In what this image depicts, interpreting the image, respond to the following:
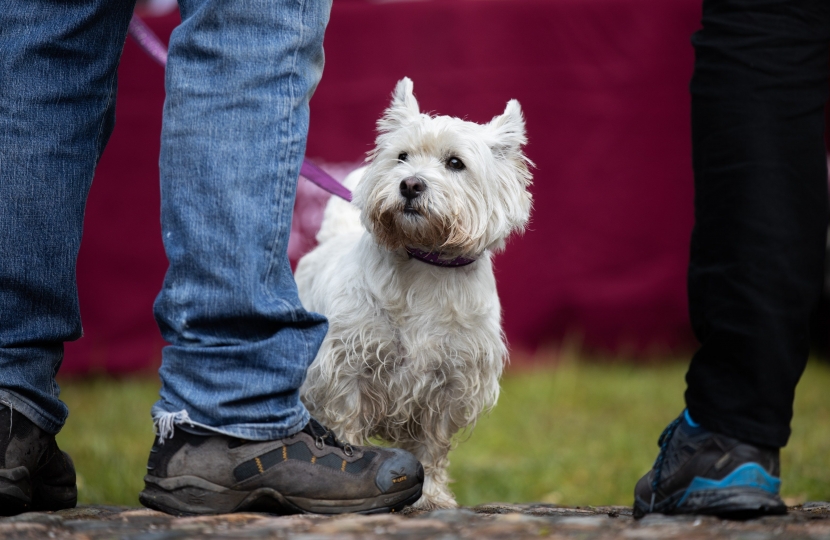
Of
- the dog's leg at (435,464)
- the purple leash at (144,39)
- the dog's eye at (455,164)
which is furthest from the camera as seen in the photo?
the dog's leg at (435,464)

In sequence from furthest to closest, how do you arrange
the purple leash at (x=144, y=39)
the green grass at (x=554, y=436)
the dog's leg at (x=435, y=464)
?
the green grass at (x=554, y=436) → the dog's leg at (x=435, y=464) → the purple leash at (x=144, y=39)

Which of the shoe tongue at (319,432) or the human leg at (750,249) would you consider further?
the shoe tongue at (319,432)

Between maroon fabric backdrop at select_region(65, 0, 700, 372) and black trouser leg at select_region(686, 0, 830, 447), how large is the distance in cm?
328

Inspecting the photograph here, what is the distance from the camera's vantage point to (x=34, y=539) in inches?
58.0

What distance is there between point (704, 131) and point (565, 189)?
347 cm

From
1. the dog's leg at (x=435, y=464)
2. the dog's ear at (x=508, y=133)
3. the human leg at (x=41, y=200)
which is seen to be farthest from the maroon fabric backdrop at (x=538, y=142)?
the human leg at (x=41, y=200)

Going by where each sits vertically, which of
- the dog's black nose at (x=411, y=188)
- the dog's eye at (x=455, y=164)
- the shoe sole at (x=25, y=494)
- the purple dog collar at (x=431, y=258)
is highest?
the dog's eye at (x=455, y=164)

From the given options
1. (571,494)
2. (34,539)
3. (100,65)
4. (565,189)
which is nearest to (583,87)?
(565,189)

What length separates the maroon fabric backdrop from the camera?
196 inches

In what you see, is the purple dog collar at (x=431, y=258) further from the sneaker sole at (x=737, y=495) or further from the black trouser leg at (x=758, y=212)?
the sneaker sole at (x=737, y=495)

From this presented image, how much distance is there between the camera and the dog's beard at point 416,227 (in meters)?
2.24

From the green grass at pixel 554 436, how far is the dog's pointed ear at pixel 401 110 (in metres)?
1.26

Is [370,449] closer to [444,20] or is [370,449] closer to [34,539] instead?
[34,539]

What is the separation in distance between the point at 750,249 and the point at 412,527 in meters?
0.81
